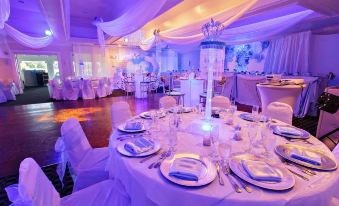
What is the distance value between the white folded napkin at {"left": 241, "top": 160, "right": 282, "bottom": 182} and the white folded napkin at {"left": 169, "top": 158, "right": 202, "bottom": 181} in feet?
0.88

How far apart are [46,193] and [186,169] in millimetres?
857

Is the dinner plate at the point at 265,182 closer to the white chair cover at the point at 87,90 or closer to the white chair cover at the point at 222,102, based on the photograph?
the white chair cover at the point at 222,102

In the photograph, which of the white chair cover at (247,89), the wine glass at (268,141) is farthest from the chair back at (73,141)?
the white chair cover at (247,89)

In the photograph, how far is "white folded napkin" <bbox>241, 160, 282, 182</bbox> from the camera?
3.04ft

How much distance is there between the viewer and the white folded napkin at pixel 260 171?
0.93 m

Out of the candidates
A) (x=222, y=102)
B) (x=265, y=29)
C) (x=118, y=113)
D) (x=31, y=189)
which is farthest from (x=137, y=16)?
(x=265, y=29)

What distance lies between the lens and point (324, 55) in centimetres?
589

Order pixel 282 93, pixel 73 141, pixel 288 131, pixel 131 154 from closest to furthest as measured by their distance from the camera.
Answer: pixel 131 154 → pixel 288 131 → pixel 73 141 → pixel 282 93

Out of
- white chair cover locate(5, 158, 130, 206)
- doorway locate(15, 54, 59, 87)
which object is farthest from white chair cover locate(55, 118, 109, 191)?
doorway locate(15, 54, 59, 87)

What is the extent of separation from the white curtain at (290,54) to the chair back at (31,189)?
7.43 meters

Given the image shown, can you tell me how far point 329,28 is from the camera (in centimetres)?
507

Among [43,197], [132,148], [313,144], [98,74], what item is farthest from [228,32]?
[98,74]

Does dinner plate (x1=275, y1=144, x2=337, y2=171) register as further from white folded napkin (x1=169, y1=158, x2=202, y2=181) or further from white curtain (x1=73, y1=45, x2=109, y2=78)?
white curtain (x1=73, y1=45, x2=109, y2=78)

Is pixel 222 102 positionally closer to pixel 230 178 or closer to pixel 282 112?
pixel 282 112
